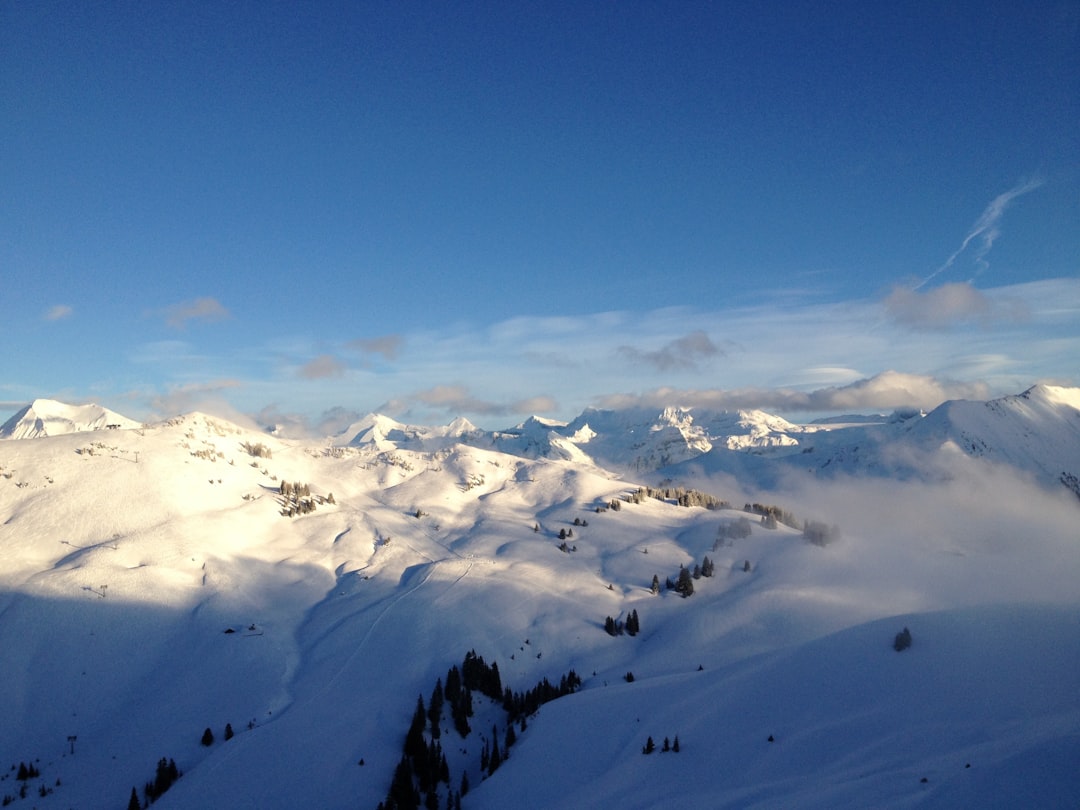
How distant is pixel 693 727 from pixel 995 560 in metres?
158

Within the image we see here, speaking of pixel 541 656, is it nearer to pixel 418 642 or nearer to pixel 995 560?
pixel 418 642

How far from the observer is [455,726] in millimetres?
69312

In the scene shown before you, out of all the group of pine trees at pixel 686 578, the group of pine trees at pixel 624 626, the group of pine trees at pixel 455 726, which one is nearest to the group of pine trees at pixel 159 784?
the group of pine trees at pixel 455 726

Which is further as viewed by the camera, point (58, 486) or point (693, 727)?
point (58, 486)

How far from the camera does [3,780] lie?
59.8 meters

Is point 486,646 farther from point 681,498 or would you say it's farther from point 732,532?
point 681,498

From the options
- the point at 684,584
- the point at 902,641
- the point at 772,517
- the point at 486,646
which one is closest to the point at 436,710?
the point at 486,646

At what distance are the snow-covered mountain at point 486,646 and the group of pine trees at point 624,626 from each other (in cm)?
249

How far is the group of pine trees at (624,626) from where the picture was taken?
10225 cm

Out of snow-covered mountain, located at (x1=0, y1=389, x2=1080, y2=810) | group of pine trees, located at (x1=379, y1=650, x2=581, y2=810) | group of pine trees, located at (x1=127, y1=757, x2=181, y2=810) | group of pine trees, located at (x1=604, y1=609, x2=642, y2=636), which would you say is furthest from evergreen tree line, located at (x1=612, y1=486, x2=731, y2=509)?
group of pine trees, located at (x1=127, y1=757, x2=181, y2=810)

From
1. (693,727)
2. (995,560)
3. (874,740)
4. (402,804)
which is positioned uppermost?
(874,740)

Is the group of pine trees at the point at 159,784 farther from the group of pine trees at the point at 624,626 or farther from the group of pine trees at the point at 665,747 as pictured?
the group of pine trees at the point at 624,626

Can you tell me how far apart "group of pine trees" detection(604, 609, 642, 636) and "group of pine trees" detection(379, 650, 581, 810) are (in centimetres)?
1804

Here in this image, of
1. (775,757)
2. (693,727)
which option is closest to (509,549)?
(693,727)
